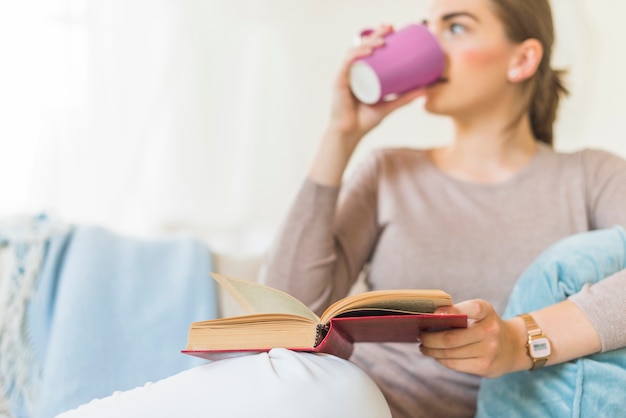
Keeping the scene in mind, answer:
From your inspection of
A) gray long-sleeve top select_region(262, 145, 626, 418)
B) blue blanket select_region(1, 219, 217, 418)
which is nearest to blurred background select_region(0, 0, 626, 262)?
blue blanket select_region(1, 219, 217, 418)

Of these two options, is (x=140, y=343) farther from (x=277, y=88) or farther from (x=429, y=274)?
(x=277, y=88)

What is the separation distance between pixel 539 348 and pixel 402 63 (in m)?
0.57

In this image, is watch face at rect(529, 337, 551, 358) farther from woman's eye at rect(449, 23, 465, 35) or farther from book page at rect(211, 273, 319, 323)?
woman's eye at rect(449, 23, 465, 35)

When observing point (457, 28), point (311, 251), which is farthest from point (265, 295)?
point (457, 28)

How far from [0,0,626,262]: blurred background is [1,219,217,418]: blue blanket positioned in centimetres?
40

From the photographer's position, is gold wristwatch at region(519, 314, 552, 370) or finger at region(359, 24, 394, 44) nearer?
gold wristwatch at region(519, 314, 552, 370)

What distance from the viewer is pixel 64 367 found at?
48.6 inches

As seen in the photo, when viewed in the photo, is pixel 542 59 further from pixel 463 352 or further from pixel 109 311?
pixel 109 311

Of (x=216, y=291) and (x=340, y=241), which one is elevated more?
(x=340, y=241)

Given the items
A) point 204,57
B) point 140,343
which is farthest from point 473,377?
point 204,57

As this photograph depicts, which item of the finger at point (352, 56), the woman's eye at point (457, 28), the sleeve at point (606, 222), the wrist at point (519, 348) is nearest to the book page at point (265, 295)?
the wrist at point (519, 348)

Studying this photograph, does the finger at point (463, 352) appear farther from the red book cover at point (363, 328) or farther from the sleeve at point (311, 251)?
the sleeve at point (311, 251)

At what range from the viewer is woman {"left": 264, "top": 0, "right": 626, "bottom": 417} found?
4.06ft

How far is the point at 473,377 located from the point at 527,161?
479 mm
